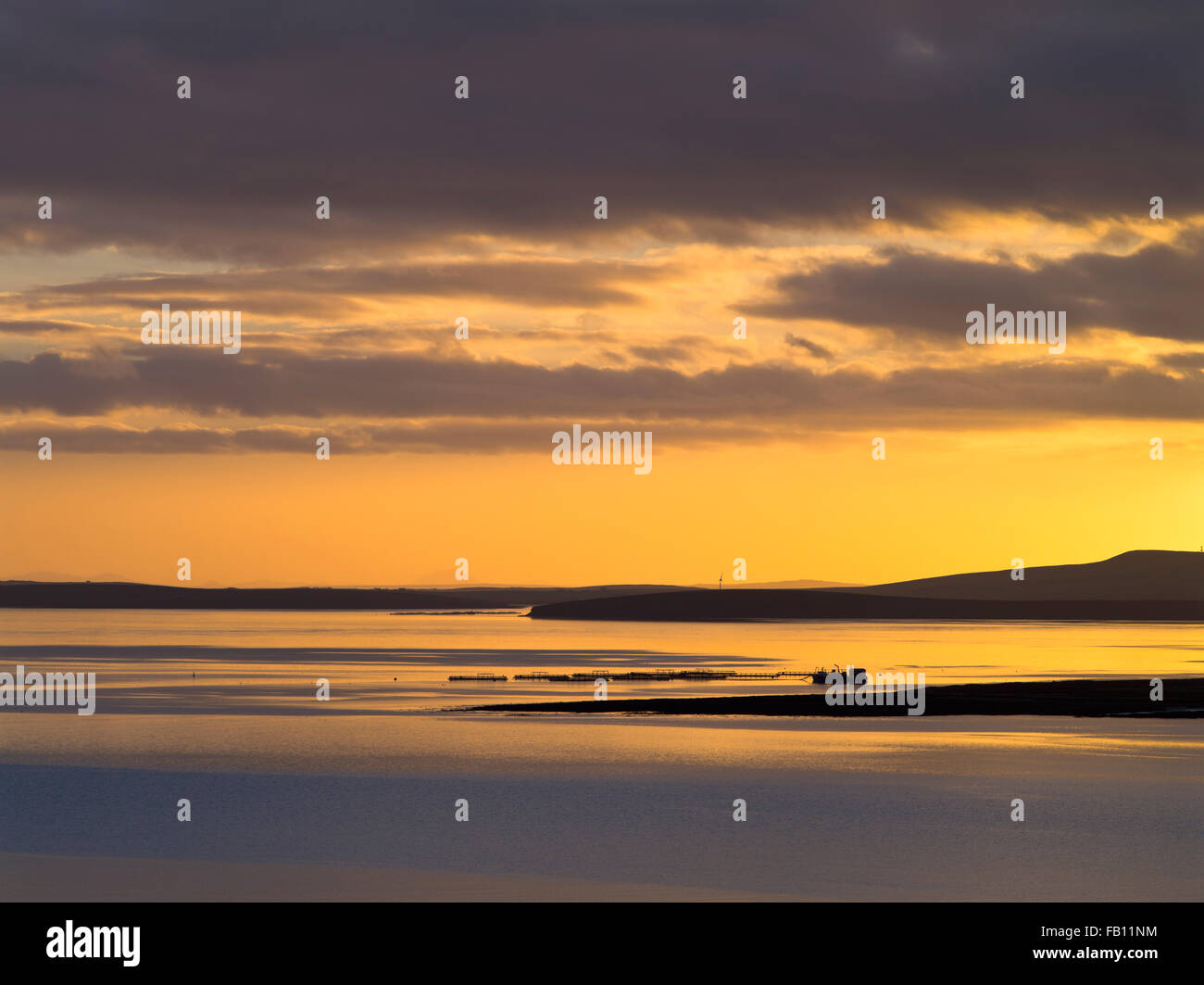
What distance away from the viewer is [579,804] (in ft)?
182

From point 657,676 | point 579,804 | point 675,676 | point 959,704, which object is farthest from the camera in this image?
point 675,676

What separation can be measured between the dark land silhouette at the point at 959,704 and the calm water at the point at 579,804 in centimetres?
325

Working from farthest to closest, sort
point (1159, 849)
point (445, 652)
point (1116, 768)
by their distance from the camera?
point (445, 652)
point (1116, 768)
point (1159, 849)

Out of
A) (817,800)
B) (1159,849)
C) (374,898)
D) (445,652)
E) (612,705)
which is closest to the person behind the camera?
Result: (374,898)

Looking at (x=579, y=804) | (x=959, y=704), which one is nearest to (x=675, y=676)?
(x=959, y=704)

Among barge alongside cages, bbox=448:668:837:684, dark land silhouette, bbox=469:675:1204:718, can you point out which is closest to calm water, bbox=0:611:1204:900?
dark land silhouette, bbox=469:675:1204:718

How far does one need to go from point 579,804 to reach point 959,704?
1742 inches

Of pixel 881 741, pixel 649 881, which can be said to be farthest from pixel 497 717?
pixel 649 881

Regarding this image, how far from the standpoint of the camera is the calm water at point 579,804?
41906 millimetres

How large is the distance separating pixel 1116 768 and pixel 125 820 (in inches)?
1655

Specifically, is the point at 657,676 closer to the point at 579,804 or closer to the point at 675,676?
the point at 675,676

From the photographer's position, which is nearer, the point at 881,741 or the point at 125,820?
the point at 125,820

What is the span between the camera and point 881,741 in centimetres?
7894
